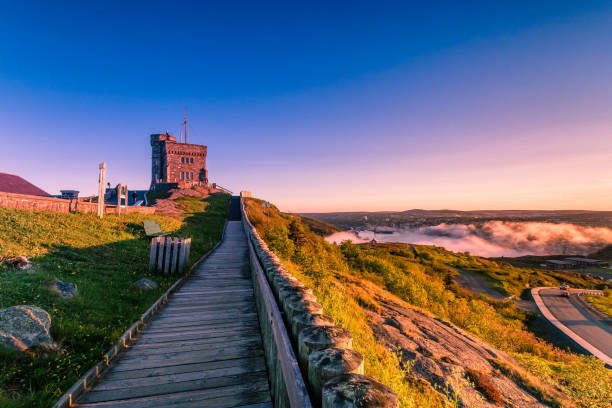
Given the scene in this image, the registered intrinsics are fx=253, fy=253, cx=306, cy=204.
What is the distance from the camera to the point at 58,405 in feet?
8.59

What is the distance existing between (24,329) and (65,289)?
92.1 inches

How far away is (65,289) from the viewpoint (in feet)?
18.3

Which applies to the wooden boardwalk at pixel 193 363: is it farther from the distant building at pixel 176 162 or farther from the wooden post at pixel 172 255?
the distant building at pixel 176 162

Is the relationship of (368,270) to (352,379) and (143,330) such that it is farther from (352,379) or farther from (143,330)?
(352,379)

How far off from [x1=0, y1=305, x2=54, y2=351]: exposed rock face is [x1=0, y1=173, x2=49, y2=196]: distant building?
3735cm

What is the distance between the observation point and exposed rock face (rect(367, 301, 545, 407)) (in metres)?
6.25

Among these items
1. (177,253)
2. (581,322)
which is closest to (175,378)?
(177,253)

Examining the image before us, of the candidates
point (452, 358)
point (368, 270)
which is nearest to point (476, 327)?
point (368, 270)

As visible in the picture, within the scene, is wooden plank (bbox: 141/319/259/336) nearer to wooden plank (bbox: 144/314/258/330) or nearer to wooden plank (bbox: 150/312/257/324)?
wooden plank (bbox: 144/314/258/330)

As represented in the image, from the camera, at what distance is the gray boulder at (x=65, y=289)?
5380mm

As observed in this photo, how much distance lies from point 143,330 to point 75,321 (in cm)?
115

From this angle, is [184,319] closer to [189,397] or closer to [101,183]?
[189,397]

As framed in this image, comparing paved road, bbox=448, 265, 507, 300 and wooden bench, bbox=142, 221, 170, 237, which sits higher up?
wooden bench, bbox=142, 221, 170, 237

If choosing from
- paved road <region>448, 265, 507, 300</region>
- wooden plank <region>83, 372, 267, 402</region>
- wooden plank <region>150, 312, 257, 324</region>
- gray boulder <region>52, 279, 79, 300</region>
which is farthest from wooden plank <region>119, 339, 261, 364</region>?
paved road <region>448, 265, 507, 300</region>
